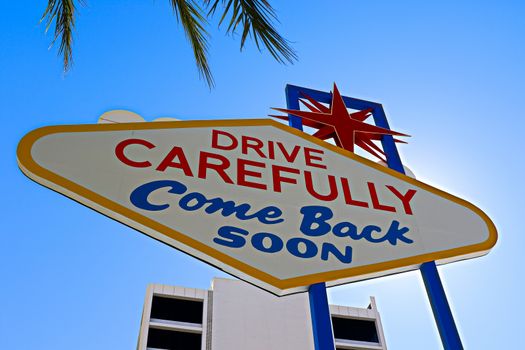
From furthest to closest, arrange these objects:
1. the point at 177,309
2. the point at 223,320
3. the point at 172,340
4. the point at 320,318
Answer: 1. the point at 177,309
2. the point at 172,340
3. the point at 223,320
4. the point at 320,318

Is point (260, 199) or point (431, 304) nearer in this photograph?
point (431, 304)

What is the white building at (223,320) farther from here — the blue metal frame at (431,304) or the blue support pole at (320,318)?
the blue support pole at (320,318)

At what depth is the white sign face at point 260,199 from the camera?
489cm

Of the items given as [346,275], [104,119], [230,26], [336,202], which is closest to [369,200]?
[336,202]

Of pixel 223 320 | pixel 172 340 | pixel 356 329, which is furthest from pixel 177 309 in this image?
pixel 356 329

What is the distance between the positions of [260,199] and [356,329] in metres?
32.0

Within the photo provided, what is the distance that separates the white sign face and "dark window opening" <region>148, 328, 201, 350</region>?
1029 inches

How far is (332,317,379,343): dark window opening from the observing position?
35.5m

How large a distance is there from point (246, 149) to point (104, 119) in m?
1.35

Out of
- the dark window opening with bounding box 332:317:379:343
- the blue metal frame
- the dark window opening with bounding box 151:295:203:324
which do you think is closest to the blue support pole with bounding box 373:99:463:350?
the blue metal frame

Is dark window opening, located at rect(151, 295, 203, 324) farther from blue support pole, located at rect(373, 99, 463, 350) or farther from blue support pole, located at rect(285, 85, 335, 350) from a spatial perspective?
blue support pole, located at rect(285, 85, 335, 350)

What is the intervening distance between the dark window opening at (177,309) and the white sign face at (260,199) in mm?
26508

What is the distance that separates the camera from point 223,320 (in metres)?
30.8

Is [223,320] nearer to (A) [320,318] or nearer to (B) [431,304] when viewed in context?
(B) [431,304]
